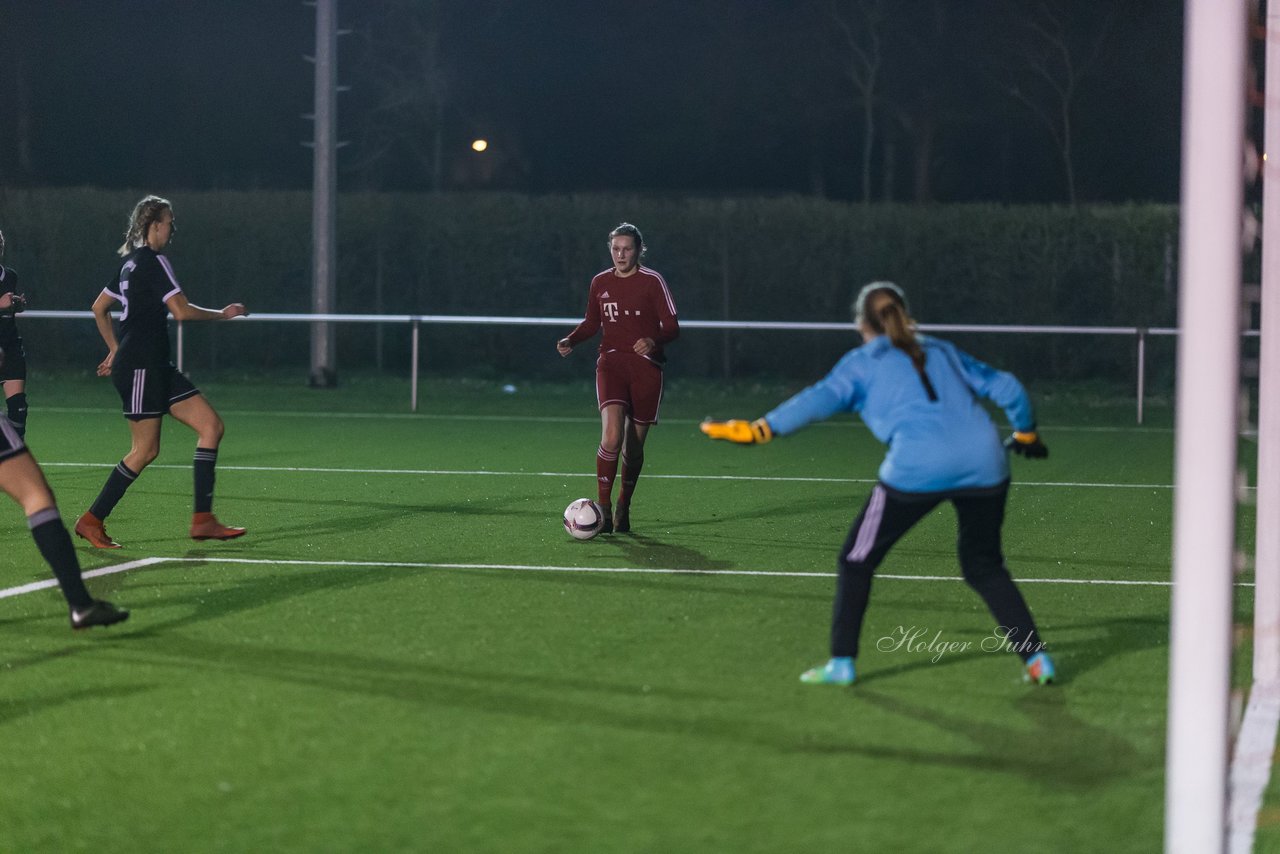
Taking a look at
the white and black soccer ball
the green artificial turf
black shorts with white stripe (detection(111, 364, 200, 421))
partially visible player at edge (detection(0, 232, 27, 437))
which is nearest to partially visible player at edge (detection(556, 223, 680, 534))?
the white and black soccer ball

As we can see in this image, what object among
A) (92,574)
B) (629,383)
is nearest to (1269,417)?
(629,383)

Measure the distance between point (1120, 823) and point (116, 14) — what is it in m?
44.9

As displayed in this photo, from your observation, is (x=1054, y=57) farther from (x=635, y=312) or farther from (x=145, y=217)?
(x=145, y=217)

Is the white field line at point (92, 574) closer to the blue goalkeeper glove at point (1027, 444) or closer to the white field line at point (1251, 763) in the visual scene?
the blue goalkeeper glove at point (1027, 444)

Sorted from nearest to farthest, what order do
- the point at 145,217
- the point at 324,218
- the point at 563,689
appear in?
the point at 563,689
the point at 145,217
the point at 324,218

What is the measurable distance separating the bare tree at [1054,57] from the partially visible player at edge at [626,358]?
27.1m

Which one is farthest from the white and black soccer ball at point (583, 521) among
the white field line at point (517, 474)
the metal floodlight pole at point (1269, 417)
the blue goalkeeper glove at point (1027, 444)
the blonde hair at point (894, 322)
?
the metal floodlight pole at point (1269, 417)

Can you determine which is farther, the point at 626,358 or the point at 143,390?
the point at 626,358

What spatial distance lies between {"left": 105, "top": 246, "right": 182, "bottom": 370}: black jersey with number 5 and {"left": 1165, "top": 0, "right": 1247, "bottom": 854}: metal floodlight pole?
267 inches

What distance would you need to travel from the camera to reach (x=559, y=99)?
45938 millimetres

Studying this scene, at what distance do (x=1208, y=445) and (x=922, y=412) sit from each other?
2.19 meters

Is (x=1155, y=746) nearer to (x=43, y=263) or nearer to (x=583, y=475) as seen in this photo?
(x=583, y=475)

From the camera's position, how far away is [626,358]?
1067 cm

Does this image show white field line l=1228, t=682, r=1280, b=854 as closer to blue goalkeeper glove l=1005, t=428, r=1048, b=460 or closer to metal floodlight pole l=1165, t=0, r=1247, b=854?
metal floodlight pole l=1165, t=0, r=1247, b=854
